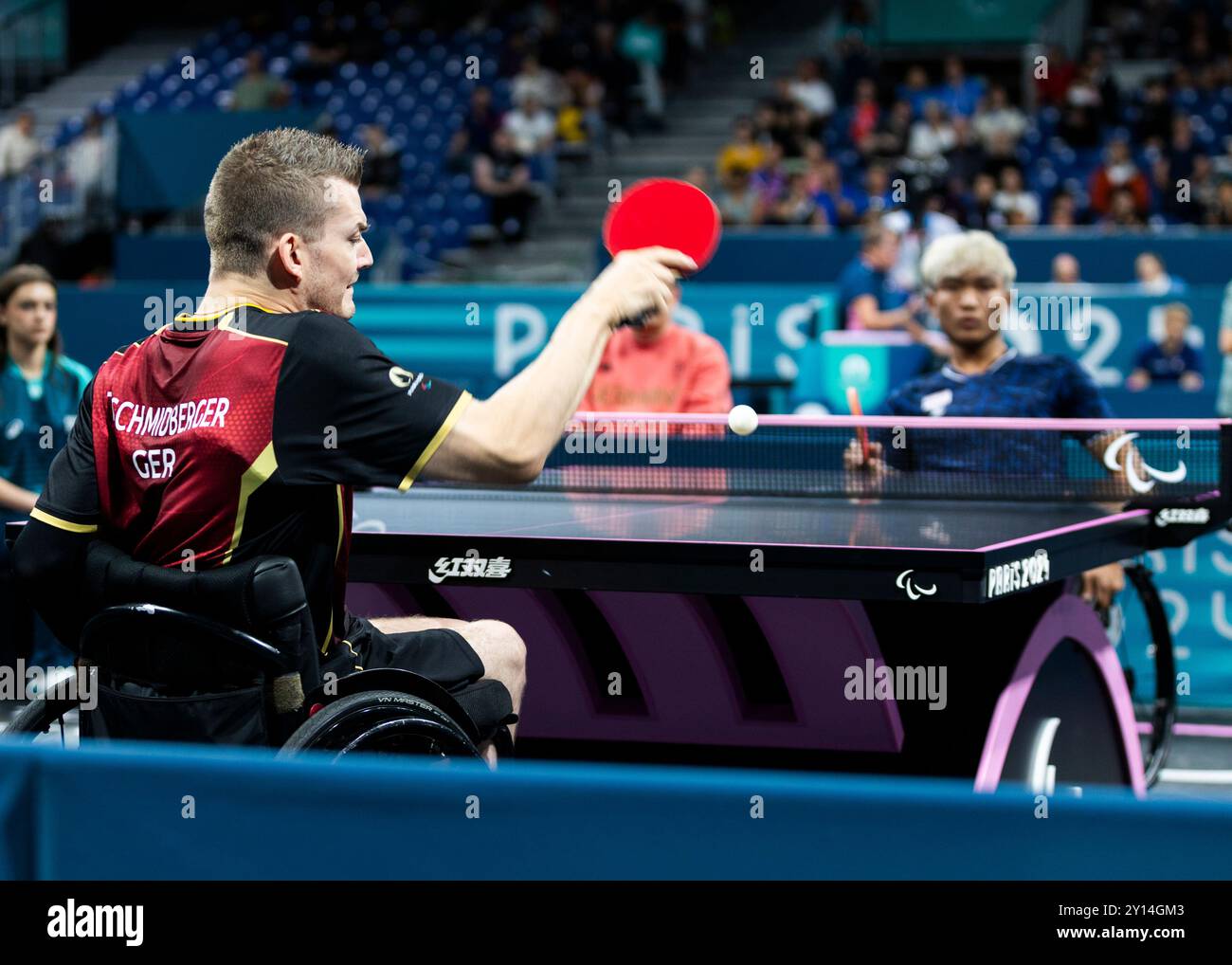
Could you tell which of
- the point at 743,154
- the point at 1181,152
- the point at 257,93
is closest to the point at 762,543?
the point at 1181,152

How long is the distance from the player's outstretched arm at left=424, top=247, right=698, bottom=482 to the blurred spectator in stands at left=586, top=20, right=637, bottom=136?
1555 centimetres

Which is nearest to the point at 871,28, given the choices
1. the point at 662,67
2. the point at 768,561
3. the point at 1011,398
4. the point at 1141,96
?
the point at 662,67

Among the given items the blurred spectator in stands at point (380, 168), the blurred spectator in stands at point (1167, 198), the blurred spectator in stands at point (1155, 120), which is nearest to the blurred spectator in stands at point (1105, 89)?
the blurred spectator in stands at point (1155, 120)

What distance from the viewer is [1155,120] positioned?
15.3 meters

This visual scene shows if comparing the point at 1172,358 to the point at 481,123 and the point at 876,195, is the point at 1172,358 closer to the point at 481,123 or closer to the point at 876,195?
the point at 876,195

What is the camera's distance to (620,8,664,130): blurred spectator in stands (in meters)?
18.1

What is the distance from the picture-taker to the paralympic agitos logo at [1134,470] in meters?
4.23

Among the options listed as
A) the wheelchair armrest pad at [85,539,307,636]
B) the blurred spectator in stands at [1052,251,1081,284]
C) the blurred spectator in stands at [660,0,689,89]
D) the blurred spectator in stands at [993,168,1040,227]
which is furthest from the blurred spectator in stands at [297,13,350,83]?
the wheelchair armrest pad at [85,539,307,636]

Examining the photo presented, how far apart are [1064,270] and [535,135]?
253 inches

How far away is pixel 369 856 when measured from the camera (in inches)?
73.0

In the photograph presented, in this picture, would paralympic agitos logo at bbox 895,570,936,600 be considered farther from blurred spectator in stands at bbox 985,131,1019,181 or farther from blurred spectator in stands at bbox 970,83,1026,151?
blurred spectator in stands at bbox 970,83,1026,151

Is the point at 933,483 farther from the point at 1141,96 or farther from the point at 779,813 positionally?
the point at 1141,96

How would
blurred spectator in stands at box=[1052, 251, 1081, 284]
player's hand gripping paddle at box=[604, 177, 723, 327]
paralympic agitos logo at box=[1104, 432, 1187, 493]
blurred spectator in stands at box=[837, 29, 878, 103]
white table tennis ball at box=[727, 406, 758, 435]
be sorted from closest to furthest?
player's hand gripping paddle at box=[604, 177, 723, 327] < white table tennis ball at box=[727, 406, 758, 435] < paralympic agitos logo at box=[1104, 432, 1187, 493] < blurred spectator in stands at box=[1052, 251, 1081, 284] < blurred spectator in stands at box=[837, 29, 878, 103]
